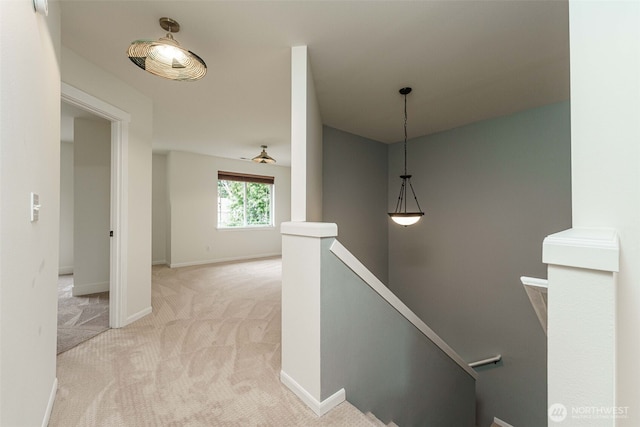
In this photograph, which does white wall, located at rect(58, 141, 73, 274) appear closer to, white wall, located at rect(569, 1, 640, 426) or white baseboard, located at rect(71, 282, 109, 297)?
white baseboard, located at rect(71, 282, 109, 297)

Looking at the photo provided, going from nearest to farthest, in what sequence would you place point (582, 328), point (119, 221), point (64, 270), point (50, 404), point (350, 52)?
point (582, 328)
point (50, 404)
point (350, 52)
point (119, 221)
point (64, 270)

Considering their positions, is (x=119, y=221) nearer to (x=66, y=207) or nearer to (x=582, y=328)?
(x=582, y=328)

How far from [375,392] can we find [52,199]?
228 centimetres

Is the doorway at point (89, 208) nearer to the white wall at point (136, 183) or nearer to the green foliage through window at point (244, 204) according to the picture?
the white wall at point (136, 183)

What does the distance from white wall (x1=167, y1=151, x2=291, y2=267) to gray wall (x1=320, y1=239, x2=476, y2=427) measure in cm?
457

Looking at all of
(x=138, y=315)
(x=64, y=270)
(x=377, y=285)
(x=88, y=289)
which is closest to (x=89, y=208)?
(x=88, y=289)

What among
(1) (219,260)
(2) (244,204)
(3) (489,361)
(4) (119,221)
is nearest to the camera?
(4) (119,221)

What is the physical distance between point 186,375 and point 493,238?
3663 mm

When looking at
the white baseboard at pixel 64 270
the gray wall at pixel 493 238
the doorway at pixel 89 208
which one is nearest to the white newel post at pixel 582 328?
the gray wall at pixel 493 238

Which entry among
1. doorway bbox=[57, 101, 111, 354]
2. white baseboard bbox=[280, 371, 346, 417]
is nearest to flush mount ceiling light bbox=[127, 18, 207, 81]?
white baseboard bbox=[280, 371, 346, 417]

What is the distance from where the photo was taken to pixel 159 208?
5.41 metres

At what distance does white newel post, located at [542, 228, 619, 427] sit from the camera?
0.61 meters

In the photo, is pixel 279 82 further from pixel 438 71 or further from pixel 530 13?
pixel 530 13

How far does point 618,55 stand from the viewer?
2.51 ft
